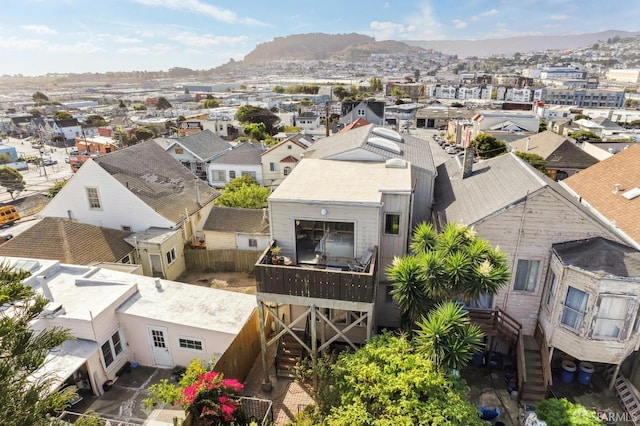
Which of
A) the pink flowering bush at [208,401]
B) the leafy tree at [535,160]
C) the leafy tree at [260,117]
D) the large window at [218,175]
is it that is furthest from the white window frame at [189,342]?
the leafy tree at [260,117]

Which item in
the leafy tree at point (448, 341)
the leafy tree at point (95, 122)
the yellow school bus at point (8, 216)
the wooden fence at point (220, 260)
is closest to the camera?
the leafy tree at point (448, 341)

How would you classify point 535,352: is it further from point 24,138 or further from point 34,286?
point 24,138

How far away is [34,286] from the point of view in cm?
1664

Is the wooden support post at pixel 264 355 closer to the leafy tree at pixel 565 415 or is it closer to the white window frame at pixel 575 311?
the leafy tree at pixel 565 415

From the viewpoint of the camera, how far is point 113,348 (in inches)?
601

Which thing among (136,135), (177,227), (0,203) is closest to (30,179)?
(0,203)

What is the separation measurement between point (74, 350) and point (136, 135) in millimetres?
75891

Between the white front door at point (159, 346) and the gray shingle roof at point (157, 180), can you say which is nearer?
the white front door at point (159, 346)

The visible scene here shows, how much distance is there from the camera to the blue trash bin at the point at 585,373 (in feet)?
46.6

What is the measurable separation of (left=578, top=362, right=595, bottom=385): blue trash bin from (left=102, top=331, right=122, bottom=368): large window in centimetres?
1823

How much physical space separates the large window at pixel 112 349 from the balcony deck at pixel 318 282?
22.3 ft

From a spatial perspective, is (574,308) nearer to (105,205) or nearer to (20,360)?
(20,360)

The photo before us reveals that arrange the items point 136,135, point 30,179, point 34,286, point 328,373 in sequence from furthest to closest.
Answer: point 136,135
point 30,179
point 34,286
point 328,373

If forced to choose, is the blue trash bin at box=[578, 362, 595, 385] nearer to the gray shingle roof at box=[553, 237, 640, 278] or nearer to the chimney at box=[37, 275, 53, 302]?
the gray shingle roof at box=[553, 237, 640, 278]
